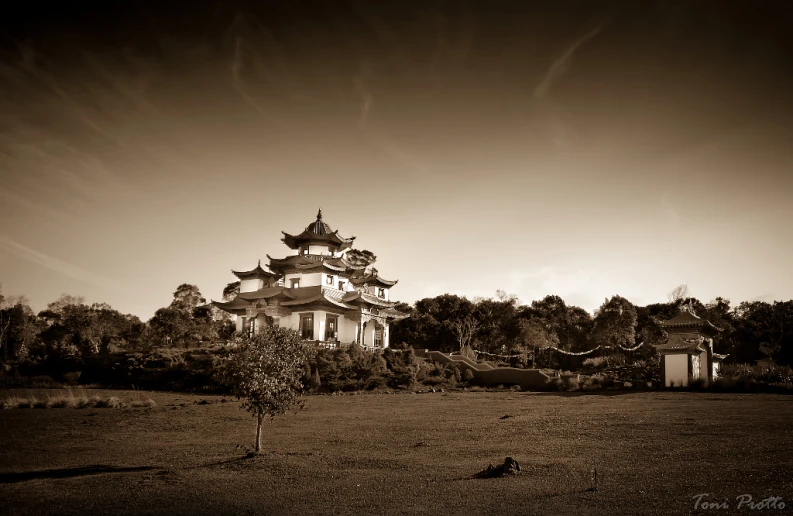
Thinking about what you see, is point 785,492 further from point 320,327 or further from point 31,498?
point 320,327

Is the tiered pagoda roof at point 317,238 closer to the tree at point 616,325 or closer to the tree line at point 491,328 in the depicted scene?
the tree line at point 491,328

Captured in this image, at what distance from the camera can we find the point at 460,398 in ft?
119

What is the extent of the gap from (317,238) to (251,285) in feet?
30.1

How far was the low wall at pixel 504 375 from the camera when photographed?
44.3 meters

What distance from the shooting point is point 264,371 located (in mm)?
20109

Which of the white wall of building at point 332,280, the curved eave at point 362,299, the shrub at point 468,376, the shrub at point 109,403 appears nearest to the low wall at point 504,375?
the shrub at point 468,376

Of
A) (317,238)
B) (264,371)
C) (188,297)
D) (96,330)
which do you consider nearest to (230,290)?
(188,297)

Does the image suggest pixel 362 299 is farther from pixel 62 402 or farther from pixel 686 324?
pixel 62 402

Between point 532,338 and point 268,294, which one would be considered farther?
point 532,338

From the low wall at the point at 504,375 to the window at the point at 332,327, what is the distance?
1154 centimetres

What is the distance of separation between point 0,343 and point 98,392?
106 feet

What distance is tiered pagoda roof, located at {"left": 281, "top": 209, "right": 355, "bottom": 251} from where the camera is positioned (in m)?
63.8

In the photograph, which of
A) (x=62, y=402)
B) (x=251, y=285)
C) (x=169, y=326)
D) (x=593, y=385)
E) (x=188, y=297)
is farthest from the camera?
(x=188, y=297)

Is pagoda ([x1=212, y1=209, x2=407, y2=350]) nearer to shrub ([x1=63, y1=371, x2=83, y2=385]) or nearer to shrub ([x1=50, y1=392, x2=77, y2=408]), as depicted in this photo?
shrub ([x1=63, y1=371, x2=83, y2=385])
